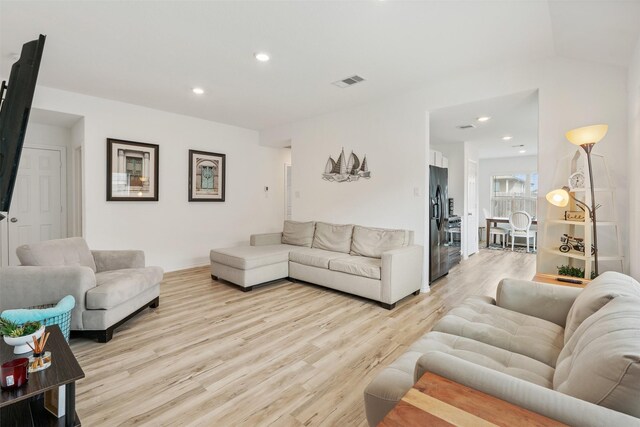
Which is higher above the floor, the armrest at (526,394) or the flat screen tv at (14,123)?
the flat screen tv at (14,123)

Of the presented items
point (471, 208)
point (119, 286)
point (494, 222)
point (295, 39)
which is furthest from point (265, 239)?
point (494, 222)

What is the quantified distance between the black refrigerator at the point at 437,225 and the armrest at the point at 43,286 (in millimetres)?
3785

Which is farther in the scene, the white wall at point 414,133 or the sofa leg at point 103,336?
the white wall at point 414,133

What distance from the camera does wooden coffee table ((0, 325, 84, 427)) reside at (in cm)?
121

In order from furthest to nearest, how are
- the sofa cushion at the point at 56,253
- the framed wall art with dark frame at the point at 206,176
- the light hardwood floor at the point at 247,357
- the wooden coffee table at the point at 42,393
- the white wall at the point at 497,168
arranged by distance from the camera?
the white wall at the point at 497,168
the framed wall art with dark frame at the point at 206,176
the sofa cushion at the point at 56,253
the light hardwood floor at the point at 247,357
the wooden coffee table at the point at 42,393

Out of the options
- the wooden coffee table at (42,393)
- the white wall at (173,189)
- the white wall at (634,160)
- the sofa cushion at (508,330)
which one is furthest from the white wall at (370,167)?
the wooden coffee table at (42,393)

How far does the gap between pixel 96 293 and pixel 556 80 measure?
14.9ft

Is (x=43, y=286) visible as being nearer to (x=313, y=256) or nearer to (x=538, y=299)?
(x=313, y=256)

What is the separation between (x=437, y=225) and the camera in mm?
4277

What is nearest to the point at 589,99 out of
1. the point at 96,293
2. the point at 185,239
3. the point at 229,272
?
the point at 229,272

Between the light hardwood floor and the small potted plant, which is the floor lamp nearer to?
the light hardwood floor

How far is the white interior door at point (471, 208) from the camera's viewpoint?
636cm

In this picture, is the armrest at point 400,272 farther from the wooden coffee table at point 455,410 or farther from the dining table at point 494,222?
the dining table at point 494,222

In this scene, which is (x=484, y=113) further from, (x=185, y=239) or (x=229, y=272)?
(x=185, y=239)
